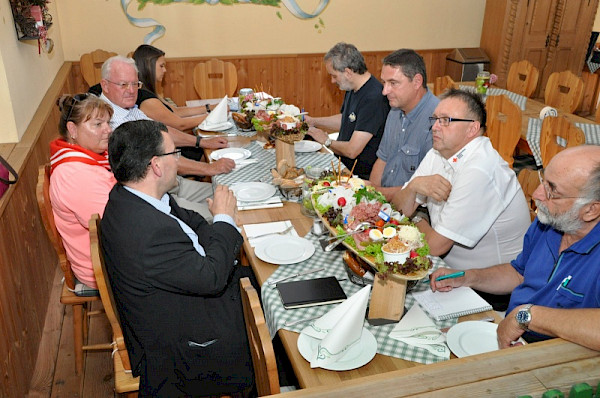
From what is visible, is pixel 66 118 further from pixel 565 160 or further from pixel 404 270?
pixel 565 160

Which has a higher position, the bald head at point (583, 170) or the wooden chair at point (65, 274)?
the bald head at point (583, 170)

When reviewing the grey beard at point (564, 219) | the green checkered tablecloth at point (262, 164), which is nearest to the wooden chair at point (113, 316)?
the green checkered tablecloth at point (262, 164)

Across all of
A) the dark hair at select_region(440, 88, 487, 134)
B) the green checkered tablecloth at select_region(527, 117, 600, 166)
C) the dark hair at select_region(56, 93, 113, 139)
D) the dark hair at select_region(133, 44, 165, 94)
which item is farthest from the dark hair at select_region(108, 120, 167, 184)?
the green checkered tablecloth at select_region(527, 117, 600, 166)

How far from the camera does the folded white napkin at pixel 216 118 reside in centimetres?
369

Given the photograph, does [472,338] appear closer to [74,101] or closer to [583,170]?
[583,170]

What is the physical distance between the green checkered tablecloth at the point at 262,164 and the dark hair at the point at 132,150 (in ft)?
3.26

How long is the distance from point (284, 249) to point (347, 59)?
1.69 metres

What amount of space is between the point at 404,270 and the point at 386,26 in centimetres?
504

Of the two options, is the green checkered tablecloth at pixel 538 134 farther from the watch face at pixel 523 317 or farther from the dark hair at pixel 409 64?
the watch face at pixel 523 317

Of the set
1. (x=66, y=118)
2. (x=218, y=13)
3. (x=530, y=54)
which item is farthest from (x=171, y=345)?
(x=530, y=54)

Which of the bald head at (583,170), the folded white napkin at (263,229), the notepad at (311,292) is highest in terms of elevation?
the bald head at (583,170)

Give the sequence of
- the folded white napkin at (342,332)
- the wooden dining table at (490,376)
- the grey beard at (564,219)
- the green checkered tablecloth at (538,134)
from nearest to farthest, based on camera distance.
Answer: the wooden dining table at (490,376) → the folded white napkin at (342,332) → the grey beard at (564,219) → the green checkered tablecloth at (538,134)

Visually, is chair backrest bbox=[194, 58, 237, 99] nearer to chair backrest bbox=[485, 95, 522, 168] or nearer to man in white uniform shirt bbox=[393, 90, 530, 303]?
chair backrest bbox=[485, 95, 522, 168]

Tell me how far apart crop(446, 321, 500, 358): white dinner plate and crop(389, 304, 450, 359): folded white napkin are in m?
0.03
